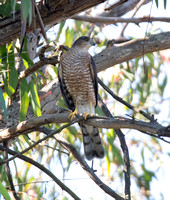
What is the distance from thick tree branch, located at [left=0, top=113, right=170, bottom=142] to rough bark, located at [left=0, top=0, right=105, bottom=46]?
724 mm

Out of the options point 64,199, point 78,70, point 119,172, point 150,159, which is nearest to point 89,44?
point 78,70

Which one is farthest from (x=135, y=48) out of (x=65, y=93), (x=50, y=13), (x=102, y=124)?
(x=102, y=124)

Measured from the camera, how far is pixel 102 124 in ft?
7.54

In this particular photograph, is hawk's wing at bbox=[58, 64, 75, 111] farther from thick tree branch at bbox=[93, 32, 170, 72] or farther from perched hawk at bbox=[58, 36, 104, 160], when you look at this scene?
thick tree branch at bbox=[93, 32, 170, 72]

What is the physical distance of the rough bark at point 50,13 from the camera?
2557 mm

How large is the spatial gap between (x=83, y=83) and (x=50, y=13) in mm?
1535

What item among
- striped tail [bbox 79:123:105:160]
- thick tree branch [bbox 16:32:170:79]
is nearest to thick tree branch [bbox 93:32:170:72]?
thick tree branch [bbox 16:32:170:79]

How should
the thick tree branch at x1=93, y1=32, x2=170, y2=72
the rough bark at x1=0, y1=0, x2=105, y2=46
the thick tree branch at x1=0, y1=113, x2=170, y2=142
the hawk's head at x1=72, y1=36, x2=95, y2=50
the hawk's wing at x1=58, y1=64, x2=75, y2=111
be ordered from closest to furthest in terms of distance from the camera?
the thick tree branch at x1=0, y1=113, x2=170, y2=142
the rough bark at x1=0, y1=0, x2=105, y2=46
the thick tree branch at x1=93, y1=32, x2=170, y2=72
the hawk's wing at x1=58, y1=64, x2=75, y2=111
the hawk's head at x1=72, y1=36, x2=95, y2=50

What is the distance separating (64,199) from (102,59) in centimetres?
→ 151

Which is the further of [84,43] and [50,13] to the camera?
[84,43]

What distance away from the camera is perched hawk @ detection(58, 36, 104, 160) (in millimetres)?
3988

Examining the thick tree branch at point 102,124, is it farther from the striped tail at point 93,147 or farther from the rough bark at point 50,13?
→ the striped tail at point 93,147

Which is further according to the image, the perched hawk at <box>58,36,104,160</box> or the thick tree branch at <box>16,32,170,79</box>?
the perched hawk at <box>58,36,104,160</box>

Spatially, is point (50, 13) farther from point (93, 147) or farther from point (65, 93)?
point (93, 147)
